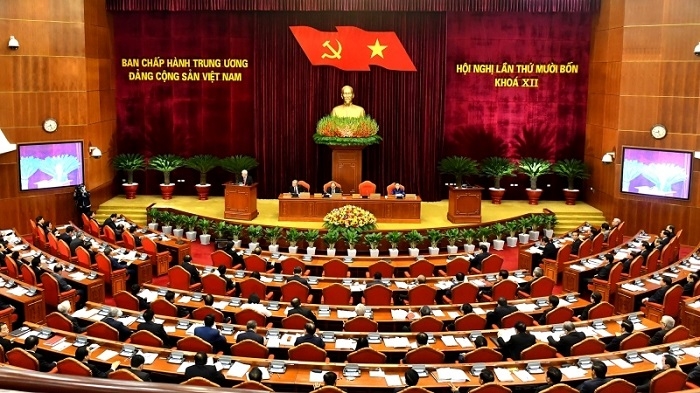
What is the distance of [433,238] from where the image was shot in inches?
690

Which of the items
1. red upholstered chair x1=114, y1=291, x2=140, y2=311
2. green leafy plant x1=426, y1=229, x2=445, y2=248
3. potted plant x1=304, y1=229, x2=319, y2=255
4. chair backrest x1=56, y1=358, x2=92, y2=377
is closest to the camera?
chair backrest x1=56, y1=358, x2=92, y2=377

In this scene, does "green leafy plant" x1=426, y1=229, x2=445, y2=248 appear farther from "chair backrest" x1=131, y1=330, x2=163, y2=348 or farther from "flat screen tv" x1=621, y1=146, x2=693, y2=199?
"chair backrest" x1=131, y1=330, x2=163, y2=348

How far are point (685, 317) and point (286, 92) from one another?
1341 cm

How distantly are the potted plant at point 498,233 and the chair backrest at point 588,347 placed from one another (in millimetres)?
8974

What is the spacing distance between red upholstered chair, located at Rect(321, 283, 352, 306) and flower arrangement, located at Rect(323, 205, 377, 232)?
5.44 m

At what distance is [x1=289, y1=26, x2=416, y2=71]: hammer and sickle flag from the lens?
838 inches

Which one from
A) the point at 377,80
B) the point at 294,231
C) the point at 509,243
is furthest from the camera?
the point at 377,80

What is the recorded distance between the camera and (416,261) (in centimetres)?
1420

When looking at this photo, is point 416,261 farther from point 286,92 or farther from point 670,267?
point 286,92

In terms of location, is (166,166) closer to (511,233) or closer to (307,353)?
(511,233)

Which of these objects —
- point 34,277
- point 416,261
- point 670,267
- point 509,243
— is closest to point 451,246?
point 509,243

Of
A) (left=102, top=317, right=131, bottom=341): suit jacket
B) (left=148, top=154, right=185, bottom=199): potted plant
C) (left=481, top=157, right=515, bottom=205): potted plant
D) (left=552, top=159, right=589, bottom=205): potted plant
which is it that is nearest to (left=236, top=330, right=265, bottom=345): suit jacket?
(left=102, top=317, right=131, bottom=341): suit jacket

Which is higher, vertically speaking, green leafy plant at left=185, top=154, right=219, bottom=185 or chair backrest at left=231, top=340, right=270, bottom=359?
green leafy plant at left=185, top=154, right=219, bottom=185

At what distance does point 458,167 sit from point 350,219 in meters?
4.89
